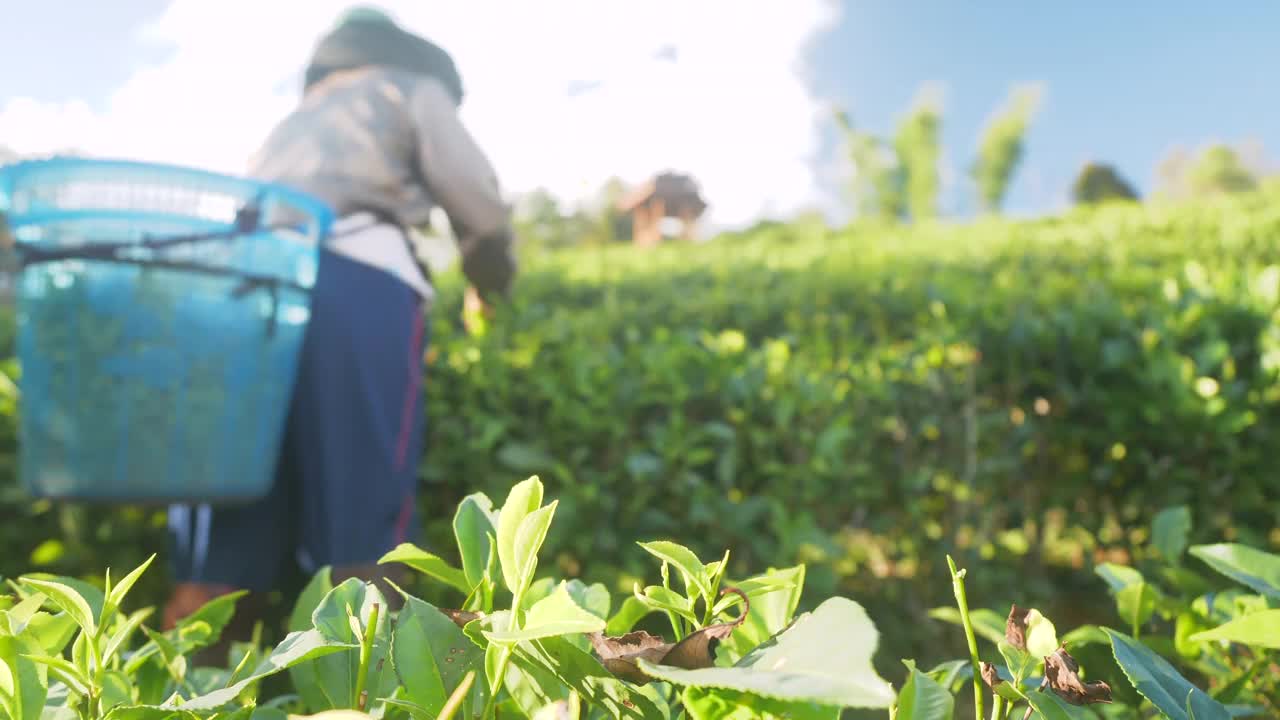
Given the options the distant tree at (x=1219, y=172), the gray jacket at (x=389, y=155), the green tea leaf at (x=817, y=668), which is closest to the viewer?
the green tea leaf at (x=817, y=668)

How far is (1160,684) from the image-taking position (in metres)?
0.55

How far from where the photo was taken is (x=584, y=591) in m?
0.63

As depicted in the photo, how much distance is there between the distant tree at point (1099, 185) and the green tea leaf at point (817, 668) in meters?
40.7

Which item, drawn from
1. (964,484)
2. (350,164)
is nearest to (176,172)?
(350,164)

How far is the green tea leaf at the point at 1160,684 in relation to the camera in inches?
20.6

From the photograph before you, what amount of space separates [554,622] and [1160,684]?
1.33 ft

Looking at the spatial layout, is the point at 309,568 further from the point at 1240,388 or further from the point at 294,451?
the point at 1240,388

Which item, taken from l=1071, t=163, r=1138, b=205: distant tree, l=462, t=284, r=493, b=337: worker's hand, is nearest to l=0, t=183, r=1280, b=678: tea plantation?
l=462, t=284, r=493, b=337: worker's hand

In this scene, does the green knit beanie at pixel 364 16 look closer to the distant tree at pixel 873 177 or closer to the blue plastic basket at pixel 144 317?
the blue plastic basket at pixel 144 317

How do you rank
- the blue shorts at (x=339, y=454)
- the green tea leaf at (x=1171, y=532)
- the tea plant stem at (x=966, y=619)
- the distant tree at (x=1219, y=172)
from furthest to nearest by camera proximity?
the distant tree at (x=1219, y=172)
the blue shorts at (x=339, y=454)
the green tea leaf at (x=1171, y=532)
the tea plant stem at (x=966, y=619)

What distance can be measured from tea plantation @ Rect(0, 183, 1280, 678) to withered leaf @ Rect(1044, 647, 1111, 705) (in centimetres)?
187

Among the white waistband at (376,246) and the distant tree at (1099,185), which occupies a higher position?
the distant tree at (1099,185)

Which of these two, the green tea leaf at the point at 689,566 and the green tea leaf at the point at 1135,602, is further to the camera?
the green tea leaf at the point at 1135,602

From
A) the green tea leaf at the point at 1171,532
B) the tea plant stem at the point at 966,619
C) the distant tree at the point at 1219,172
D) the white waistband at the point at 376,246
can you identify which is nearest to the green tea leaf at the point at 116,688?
the tea plant stem at the point at 966,619
